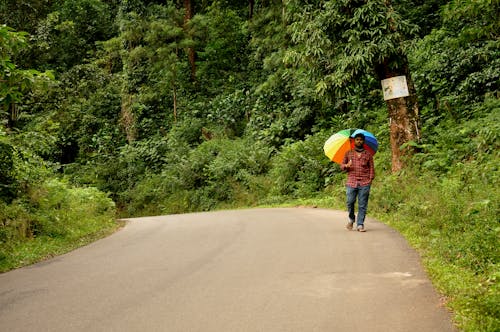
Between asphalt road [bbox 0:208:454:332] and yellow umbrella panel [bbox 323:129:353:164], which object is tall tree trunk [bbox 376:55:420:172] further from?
asphalt road [bbox 0:208:454:332]

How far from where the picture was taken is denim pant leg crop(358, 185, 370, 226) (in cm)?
1059

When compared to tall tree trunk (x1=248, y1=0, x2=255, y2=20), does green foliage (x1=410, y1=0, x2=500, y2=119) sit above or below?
below

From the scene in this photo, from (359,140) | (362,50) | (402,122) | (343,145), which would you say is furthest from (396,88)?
(359,140)

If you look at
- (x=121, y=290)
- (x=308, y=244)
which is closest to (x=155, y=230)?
(x=308, y=244)

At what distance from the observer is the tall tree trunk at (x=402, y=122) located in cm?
1534

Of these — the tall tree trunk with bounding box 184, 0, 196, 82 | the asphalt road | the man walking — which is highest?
the tall tree trunk with bounding box 184, 0, 196, 82

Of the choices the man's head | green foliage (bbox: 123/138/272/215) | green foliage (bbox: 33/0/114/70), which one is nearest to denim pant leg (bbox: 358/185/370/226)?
the man's head

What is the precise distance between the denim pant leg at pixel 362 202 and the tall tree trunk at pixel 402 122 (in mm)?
4788

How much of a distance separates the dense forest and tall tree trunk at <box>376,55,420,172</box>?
42mm

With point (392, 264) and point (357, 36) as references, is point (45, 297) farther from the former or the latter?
point (357, 36)

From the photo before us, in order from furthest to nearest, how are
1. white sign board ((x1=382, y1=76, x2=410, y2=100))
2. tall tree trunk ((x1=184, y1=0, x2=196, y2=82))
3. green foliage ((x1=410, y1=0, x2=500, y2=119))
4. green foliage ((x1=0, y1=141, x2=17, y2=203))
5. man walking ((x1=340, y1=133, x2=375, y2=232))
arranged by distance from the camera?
tall tree trunk ((x1=184, y1=0, x2=196, y2=82)) < green foliage ((x1=410, y1=0, x2=500, y2=119)) < white sign board ((x1=382, y1=76, x2=410, y2=100)) < green foliage ((x1=0, y1=141, x2=17, y2=203)) < man walking ((x1=340, y1=133, x2=375, y2=232))

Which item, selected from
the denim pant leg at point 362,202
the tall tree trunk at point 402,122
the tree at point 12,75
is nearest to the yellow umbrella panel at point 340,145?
the denim pant leg at point 362,202

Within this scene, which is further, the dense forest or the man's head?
the man's head

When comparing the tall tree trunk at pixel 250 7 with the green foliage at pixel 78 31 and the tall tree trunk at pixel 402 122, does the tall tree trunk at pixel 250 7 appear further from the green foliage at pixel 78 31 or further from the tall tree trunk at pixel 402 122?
the tall tree trunk at pixel 402 122
